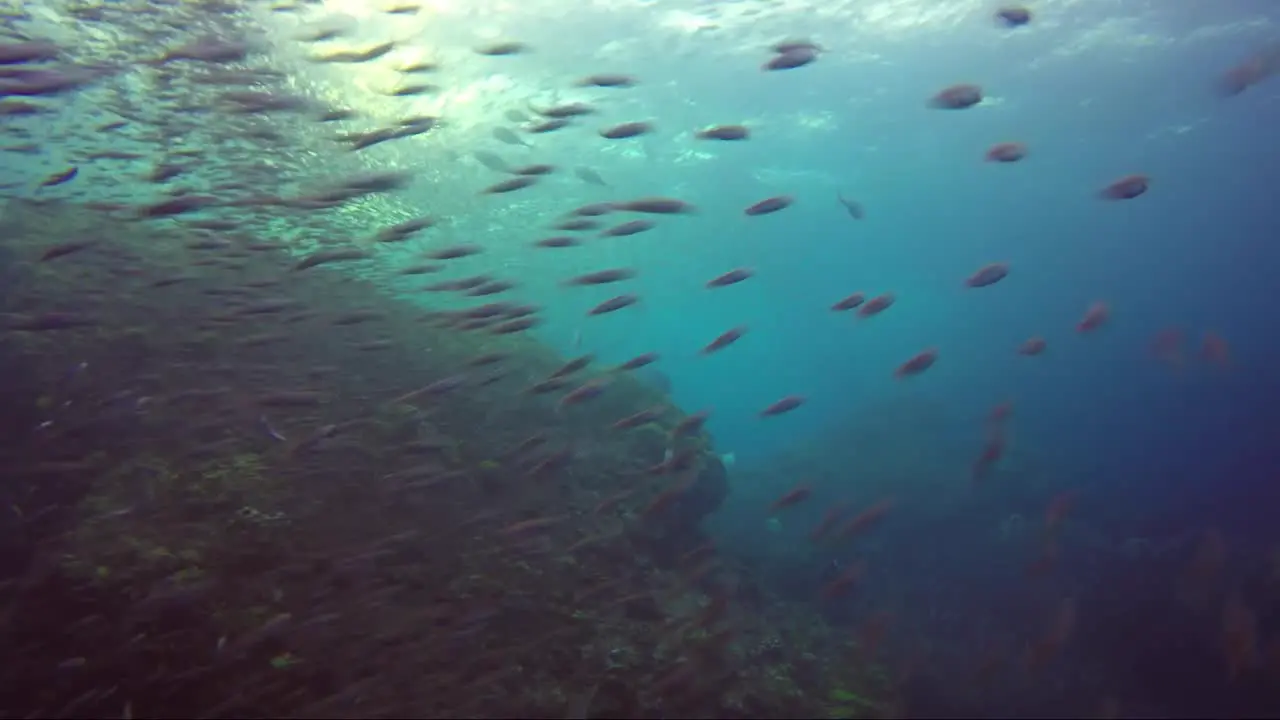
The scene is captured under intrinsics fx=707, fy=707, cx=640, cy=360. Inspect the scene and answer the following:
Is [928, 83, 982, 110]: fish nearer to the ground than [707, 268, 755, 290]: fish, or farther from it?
farther from it

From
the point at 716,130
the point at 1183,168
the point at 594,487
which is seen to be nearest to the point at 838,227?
the point at 1183,168

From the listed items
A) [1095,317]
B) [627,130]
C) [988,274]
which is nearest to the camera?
[627,130]

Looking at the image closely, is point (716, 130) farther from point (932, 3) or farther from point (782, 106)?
point (782, 106)

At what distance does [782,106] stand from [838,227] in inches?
896

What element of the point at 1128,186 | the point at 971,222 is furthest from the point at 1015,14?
the point at 971,222

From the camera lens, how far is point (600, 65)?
2052 cm

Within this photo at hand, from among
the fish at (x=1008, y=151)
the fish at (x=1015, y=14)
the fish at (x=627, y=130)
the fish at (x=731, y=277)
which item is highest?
the fish at (x=1015, y=14)

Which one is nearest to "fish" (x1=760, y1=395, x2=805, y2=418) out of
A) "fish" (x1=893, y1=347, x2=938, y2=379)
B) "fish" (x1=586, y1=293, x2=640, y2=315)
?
"fish" (x1=893, y1=347, x2=938, y2=379)

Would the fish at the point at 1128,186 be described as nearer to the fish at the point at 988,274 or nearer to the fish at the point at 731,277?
the fish at the point at 988,274

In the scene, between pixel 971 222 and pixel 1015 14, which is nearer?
pixel 1015 14

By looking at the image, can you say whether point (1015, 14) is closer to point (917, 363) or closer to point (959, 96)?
point (959, 96)

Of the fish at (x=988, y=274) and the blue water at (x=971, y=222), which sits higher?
the fish at (x=988, y=274)

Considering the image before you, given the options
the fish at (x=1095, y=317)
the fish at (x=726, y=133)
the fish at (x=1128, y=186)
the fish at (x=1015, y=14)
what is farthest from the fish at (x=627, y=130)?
the fish at (x=1095, y=317)

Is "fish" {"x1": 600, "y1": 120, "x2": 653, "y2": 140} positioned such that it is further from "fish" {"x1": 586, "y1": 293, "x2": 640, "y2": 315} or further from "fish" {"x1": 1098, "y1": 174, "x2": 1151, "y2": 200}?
"fish" {"x1": 1098, "y1": 174, "x2": 1151, "y2": 200}
